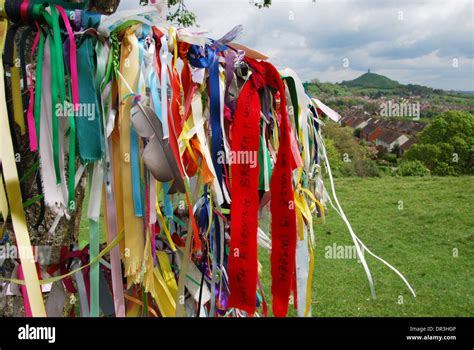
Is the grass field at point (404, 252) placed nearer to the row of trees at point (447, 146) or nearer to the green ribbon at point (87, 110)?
the green ribbon at point (87, 110)

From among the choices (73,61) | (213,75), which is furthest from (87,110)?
(213,75)

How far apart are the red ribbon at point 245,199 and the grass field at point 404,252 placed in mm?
1836

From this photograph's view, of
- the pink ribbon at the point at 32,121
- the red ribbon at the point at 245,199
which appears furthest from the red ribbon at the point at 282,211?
the pink ribbon at the point at 32,121

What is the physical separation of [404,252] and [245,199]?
3.57 meters

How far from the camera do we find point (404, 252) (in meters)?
4.42

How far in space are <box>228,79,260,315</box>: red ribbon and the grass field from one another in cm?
184

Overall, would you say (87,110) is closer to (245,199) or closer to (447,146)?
(245,199)

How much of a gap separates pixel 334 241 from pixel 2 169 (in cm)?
399

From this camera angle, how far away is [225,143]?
1.30 m

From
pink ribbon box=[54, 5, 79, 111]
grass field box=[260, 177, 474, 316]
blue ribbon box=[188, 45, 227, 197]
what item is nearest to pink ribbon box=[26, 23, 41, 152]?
pink ribbon box=[54, 5, 79, 111]

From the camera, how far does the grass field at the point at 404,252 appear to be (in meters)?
3.34

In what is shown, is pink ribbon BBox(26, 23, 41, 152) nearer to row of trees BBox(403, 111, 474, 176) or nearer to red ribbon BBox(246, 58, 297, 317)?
red ribbon BBox(246, 58, 297, 317)
